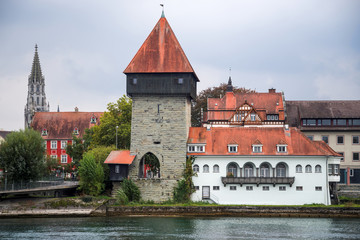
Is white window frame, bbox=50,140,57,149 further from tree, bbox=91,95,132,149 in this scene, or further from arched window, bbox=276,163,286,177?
arched window, bbox=276,163,286,177

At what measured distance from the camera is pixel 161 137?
56.8 m

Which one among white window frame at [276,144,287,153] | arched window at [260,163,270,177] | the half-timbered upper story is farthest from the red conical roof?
the half-timbered upper story

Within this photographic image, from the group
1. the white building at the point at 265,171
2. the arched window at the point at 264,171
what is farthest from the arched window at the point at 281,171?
the arched window at the point at 264,171

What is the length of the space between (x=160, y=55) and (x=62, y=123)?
3888cm

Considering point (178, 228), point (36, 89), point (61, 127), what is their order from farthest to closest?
1. point (36, 89)
2. point (61, 127)
3. point (178, 228)

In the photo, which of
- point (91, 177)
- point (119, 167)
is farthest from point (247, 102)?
point (91, 177)

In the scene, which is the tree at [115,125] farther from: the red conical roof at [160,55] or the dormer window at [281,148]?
the dormer window at [281,148]

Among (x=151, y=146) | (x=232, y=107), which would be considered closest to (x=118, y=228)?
(x=151, y=146)

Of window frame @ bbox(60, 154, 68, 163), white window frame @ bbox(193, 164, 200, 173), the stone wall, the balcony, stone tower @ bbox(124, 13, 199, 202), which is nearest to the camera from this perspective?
the balcony

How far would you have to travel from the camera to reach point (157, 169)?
63688 millimetres

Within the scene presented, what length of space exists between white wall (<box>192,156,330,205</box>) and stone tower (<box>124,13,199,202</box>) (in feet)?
8.93

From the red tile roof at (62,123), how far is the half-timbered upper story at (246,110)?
26242 millimetres

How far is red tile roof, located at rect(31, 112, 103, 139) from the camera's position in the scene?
91.0 m

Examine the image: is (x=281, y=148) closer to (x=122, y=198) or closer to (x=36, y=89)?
(x=122, y=198)
